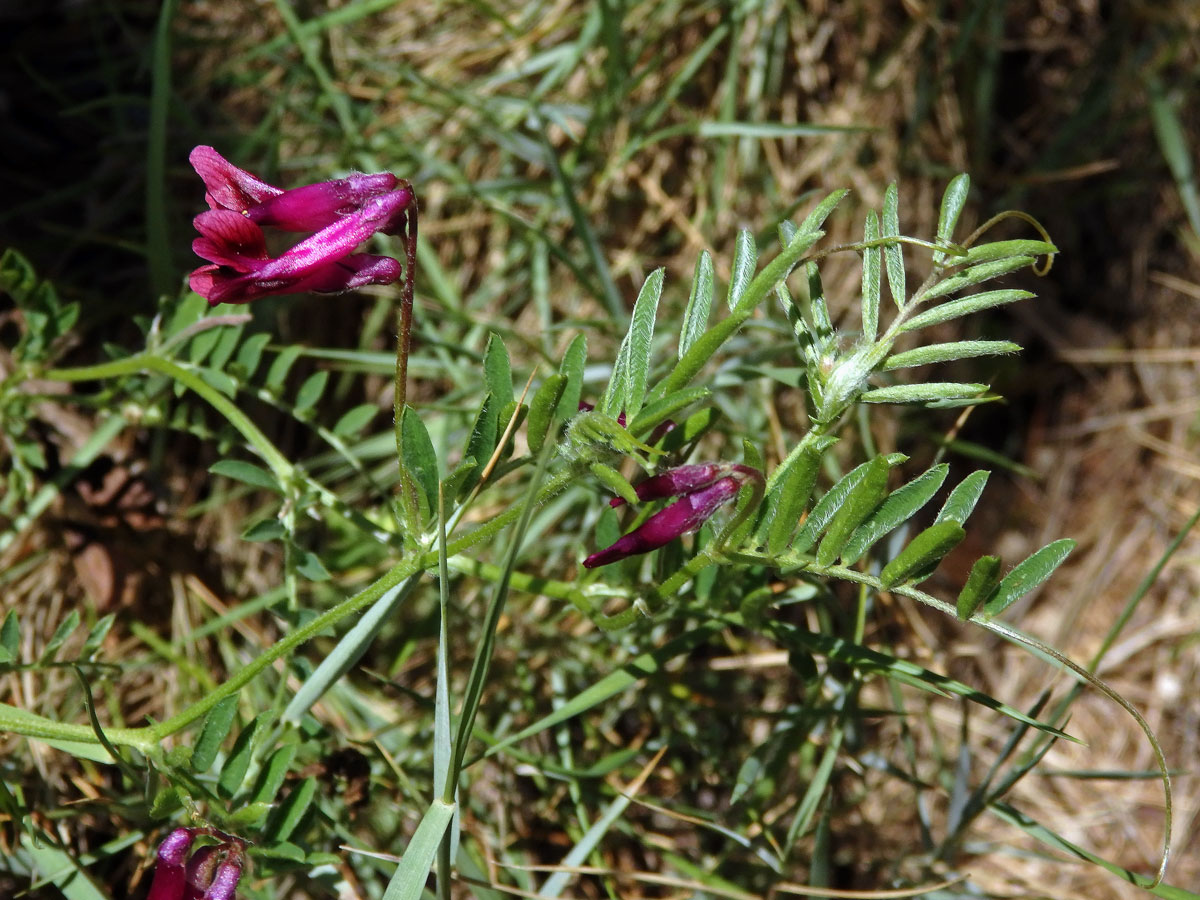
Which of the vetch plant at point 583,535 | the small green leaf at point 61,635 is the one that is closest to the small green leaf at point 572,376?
the vetch plant at point 583,535

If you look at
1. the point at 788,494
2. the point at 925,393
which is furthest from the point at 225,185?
the point at 925,393

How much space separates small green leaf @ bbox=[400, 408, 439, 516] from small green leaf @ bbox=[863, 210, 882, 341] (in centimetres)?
57

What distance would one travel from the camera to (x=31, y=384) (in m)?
1.96

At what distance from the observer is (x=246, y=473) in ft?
4.84

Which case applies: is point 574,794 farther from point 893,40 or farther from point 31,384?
point 893,40

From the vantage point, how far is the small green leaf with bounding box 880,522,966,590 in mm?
1141

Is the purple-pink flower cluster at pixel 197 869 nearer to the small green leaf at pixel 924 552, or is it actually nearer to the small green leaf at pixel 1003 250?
the small green leaf at pixel 924 552

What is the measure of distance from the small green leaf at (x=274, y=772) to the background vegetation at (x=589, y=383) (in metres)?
0.04

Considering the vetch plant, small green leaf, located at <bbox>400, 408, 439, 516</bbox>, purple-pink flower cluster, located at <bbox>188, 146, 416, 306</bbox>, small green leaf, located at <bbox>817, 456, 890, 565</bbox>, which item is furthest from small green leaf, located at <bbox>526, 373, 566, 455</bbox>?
small green leaf, located at <bbox>817, 456, 890, 565</bbox>

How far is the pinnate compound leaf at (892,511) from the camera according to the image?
4.06 feet

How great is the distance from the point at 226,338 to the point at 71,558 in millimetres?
741

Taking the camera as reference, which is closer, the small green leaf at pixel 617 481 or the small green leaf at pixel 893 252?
the small green leaf at pixel 617 481

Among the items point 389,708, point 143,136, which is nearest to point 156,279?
point 143,136

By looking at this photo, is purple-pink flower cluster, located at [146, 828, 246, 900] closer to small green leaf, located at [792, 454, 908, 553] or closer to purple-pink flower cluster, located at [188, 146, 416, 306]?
purple-pink flower cluster, located at [188, 146, 416, 306]
